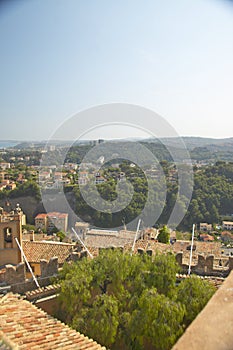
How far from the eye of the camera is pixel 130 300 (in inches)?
157

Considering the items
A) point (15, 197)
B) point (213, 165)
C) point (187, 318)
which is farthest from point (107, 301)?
point (213, 165)

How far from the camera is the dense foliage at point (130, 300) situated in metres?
3.59

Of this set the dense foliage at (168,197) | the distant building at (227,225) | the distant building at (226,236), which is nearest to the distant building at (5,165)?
the dense foliage at (168,197)

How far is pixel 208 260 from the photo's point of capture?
16.5 feet

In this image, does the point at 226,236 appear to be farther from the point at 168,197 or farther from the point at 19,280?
the point at 19,280

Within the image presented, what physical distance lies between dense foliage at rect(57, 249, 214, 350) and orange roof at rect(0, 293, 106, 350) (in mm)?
481

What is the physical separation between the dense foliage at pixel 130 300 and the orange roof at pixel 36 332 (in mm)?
481

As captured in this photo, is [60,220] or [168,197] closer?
[60,220]

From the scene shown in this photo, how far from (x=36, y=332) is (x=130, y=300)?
4.24ft

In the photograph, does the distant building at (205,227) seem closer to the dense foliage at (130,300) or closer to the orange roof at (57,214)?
the orange roof at (57,214)

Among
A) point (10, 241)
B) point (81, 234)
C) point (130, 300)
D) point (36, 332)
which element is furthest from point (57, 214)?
point (36, 332)

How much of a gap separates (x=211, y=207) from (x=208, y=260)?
59.7 ft

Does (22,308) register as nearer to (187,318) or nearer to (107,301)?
(107,301)

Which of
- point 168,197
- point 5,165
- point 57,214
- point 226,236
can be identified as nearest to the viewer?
point 57,214
